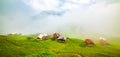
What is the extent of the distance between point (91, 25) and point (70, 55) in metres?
3.78

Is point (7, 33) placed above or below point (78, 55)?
above

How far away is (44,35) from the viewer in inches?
715

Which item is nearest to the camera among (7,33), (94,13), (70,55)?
(70,55)

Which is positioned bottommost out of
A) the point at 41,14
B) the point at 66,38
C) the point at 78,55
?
the point at 78,55

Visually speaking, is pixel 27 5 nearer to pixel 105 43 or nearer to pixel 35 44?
pixel 35 44

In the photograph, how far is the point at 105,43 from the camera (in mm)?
17938

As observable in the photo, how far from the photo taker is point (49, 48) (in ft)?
57.3

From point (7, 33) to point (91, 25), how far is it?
6.76 metres

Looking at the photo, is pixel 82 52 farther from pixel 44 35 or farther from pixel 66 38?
pixel 44 35

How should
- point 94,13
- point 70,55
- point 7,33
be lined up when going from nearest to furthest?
point 70,55, point 7,33, point 94,13

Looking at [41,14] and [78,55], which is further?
[41,14]

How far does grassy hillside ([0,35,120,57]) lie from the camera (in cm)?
1687

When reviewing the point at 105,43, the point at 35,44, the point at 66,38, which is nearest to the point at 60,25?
the point at 66,38

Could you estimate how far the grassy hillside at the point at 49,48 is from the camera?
16.9 m
